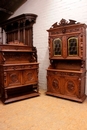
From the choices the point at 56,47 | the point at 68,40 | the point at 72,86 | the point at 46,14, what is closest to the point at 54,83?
the point at 72,86

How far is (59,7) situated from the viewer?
12.3 feet

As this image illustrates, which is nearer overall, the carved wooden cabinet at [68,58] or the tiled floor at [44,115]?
the tiled floor at [44,115]

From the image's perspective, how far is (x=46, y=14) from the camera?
4.07 meters

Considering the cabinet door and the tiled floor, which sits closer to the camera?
the tiled floor

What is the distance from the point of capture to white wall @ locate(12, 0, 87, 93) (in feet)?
11.1

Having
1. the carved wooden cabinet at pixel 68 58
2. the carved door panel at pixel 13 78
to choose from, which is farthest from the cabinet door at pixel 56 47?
the carved door panel at pixel 13 78

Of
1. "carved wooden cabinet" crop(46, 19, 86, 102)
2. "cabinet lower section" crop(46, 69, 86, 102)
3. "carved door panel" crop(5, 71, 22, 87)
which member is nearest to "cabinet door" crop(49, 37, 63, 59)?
"carved wooden cabinet" crop(46, 19, 86, 102)

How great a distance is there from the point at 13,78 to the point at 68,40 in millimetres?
1741

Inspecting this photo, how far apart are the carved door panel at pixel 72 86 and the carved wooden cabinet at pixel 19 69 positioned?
89 centimetres

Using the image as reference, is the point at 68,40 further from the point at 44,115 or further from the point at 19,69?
the point at 44,115

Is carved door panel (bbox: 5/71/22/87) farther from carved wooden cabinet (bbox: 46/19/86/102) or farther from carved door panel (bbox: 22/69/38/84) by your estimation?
carved wooden cabinet (bbox: 46/19/86/102)

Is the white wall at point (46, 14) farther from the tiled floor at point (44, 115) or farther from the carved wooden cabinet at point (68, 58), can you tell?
the tiled floor at point (44, 115)

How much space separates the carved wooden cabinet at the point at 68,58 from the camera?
9.95 ft

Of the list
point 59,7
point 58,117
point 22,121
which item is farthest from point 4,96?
point 59,7
